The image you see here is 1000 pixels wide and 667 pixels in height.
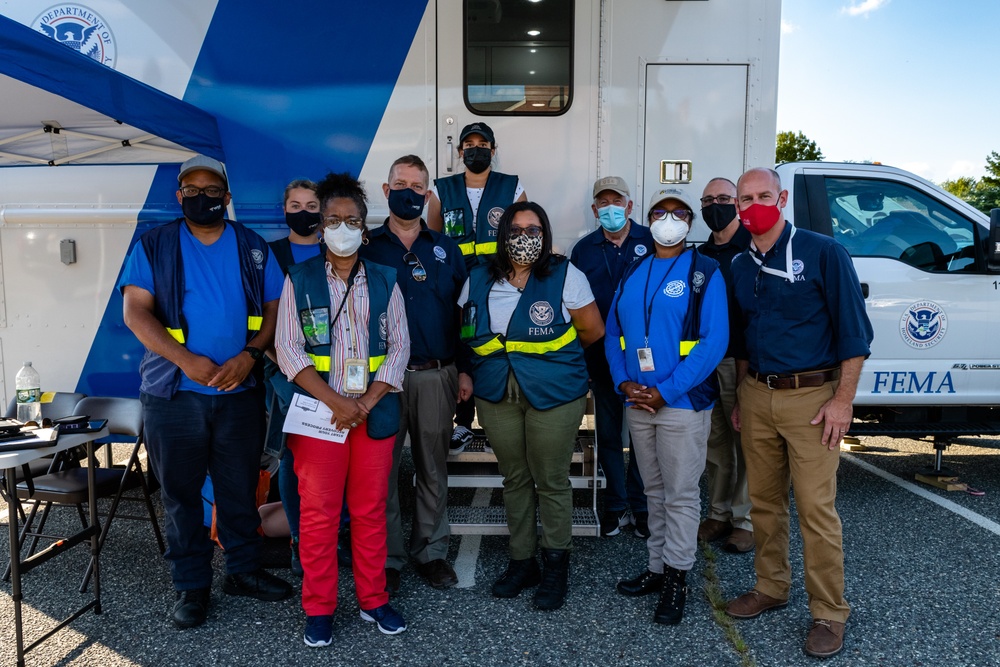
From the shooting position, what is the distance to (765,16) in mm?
3959

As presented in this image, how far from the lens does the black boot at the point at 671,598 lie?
2.98 m

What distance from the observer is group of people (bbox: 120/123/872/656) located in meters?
2.78

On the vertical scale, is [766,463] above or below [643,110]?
below

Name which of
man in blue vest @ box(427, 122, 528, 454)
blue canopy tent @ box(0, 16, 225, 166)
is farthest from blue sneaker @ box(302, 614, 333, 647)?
blue canopy tent @ box(0, 16, 225, 166)

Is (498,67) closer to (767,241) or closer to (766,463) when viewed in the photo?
(767,241)

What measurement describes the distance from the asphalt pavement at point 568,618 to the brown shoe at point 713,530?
0.14 m

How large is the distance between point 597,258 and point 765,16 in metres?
1.72

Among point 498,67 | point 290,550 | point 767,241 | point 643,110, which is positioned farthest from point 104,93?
point 767,241

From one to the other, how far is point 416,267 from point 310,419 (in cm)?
88

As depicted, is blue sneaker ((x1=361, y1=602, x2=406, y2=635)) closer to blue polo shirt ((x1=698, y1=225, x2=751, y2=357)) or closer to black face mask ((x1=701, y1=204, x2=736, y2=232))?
blue polo shirt ((x1=698, y1=225, x2=751, y2=357))

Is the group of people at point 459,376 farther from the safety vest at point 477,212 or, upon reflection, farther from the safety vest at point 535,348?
the safety vest at point 477,212

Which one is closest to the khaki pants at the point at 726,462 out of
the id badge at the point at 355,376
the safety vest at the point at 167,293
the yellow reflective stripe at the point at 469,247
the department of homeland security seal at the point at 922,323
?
the department of homeland security seal at the point at 922,323

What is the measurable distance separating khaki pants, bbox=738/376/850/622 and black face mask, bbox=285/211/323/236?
2.24 m

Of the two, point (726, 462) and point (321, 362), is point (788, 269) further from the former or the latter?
point (321, 362)
